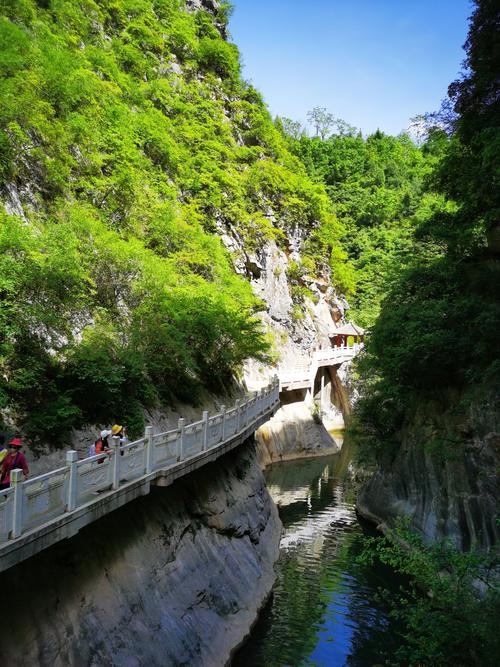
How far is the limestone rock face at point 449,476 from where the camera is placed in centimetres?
1533

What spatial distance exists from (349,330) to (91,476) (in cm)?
4872

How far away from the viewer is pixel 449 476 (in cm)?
1794

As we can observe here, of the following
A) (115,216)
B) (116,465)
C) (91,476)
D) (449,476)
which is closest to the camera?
(91,476)

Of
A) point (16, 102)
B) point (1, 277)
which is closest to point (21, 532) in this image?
point (1, 277)

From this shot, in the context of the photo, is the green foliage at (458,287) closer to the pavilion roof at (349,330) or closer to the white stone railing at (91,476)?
the white stone railing at (91,476)

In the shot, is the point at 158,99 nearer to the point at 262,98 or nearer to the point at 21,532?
the point at 262,98

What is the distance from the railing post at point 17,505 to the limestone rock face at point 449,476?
8641 millimetres

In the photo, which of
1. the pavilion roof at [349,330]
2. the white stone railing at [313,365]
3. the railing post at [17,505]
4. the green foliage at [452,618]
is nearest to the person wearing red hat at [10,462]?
the railing post at [17,505]

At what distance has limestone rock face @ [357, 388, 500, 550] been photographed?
15328 millimetres

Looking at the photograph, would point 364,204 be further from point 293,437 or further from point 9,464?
point 9,464

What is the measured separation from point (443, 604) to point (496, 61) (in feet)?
46.0

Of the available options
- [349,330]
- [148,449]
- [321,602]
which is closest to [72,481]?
[148,449]

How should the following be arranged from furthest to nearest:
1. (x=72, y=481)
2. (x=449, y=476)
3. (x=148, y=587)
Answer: (x=449, y=476) < (x=148, y=587) < (x=72, y=481)

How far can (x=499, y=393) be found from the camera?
50.0 ft
